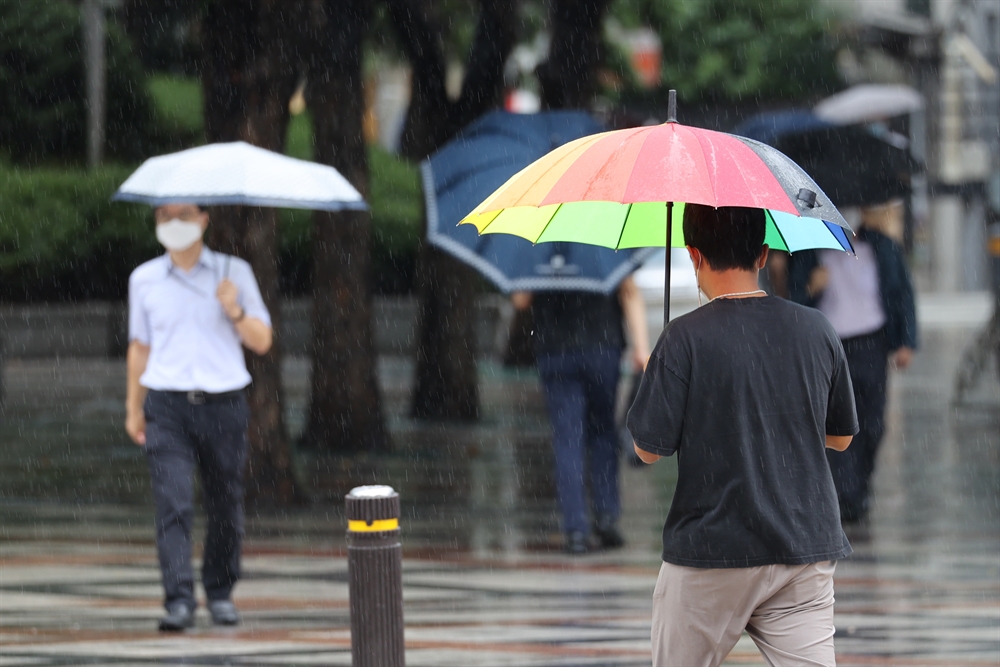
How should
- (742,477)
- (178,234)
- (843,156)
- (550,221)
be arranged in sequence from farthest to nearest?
1. (843,156)
2. (178,234)
3. (550,221)
4. (742,477)

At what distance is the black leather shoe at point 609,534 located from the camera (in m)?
8.88

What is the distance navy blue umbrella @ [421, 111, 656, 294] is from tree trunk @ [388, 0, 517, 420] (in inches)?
188

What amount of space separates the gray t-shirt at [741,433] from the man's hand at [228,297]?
342cm

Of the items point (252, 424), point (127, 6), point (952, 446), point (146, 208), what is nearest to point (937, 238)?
point (127, 6)

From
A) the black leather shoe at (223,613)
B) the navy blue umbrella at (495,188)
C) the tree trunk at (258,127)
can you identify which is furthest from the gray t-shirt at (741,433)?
the tree trunk at (258,127)

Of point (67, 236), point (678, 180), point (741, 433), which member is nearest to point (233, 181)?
point (678, 180)

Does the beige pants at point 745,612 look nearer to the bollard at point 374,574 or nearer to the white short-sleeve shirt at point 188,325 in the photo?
the bollard at point 374,574

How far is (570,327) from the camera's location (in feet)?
28.5

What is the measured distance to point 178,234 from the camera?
23.0 ft

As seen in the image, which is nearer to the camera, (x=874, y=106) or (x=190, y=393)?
(x=190, y=393)

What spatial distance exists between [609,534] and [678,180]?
5.16 metres

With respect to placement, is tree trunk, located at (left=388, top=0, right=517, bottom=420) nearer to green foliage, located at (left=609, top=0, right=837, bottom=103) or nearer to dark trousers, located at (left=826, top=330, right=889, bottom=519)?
dark trousers, located at (left=826, top=330, right=889, bottom=519)

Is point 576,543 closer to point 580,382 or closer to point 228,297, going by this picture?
point 580,382

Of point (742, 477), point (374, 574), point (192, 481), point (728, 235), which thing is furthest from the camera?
point (192, 481)
